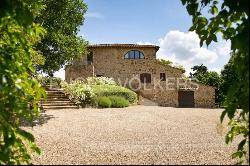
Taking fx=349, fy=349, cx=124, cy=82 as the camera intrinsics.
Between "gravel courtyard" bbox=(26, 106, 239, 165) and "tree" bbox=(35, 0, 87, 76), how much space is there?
1019cm

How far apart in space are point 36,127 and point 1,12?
11.9 m

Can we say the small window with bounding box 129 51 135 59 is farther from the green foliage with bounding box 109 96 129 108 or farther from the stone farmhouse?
the green foliage with bounding box 109 96 129 108

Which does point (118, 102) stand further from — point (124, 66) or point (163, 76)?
point (163, 76)

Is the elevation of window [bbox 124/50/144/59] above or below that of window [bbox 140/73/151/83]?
above

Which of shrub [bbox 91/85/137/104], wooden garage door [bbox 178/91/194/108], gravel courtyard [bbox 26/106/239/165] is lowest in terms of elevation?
gravel courtyard [bbox 26/106/239/165]

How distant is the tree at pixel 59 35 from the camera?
2648cm

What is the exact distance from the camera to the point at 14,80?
3.36m

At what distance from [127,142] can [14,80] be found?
795cm

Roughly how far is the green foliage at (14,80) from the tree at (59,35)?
73.2ft

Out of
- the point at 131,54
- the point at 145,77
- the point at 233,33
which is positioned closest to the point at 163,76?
the point at 145,77

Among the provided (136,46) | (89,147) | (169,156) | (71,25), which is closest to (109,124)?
(89,147)

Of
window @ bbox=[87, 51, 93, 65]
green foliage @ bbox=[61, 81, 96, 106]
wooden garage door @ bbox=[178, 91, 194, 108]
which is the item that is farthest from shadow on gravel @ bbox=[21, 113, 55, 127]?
window @ bbox=[87, 51, 93, 65]

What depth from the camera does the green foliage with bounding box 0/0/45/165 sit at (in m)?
3.11

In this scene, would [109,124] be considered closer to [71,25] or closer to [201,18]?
[201,18]
